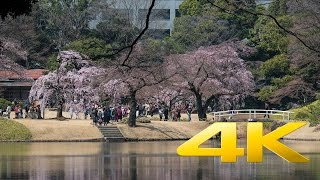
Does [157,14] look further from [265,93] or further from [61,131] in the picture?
[61,131]

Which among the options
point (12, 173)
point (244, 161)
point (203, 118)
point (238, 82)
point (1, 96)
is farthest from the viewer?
point (1, 96)

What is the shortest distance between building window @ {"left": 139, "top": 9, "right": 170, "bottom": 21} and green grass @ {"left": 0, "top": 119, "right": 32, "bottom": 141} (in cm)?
2926

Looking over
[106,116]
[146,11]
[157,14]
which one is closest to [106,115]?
[106,116]

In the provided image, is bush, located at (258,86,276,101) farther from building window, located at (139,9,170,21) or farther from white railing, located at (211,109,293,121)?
building window, located at (139,9,170,21)

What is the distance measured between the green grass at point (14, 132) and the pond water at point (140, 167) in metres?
14.2

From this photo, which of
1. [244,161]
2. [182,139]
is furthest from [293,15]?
[244,161]

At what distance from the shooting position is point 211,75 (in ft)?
223

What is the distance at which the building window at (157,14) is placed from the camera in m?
84.5

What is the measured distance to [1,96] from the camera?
258 ft

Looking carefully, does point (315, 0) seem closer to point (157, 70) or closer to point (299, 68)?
point (299, 68)

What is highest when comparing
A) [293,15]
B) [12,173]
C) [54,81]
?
[293,15]

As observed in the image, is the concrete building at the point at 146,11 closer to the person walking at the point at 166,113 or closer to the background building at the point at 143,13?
the background building at the point at 143,13

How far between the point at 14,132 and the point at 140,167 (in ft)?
82.3

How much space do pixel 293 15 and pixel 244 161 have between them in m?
36.9
